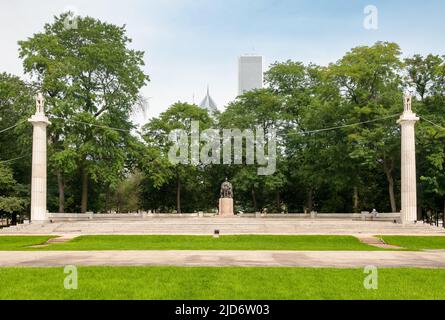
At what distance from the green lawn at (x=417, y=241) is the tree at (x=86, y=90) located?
1211 inches

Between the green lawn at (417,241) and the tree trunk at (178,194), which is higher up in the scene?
the tree trunk at (178,194)

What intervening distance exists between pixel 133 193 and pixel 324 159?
45.6 m

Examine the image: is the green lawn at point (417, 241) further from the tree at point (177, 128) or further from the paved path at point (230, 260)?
Answer: the tree at point (177, 128)

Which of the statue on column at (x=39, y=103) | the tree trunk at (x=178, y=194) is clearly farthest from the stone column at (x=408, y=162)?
the statue on column at (x=39, y=103)

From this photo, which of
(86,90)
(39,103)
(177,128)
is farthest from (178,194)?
(39,103)

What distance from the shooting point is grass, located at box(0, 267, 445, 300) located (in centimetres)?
1212

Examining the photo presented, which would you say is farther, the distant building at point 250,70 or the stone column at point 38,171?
the distant building at point 250,70

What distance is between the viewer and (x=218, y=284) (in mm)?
13508

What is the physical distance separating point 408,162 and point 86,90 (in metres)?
34.6

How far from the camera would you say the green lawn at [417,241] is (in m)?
31.3

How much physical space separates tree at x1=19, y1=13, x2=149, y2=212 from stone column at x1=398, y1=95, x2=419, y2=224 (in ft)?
93.7

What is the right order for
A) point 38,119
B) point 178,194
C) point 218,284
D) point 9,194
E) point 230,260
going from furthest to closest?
1. point 178,194
2. point 9,194
3. point 38,119
4. point 230,260
5. point 218,284

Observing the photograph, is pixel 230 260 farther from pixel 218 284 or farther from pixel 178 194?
pixel 178 194
